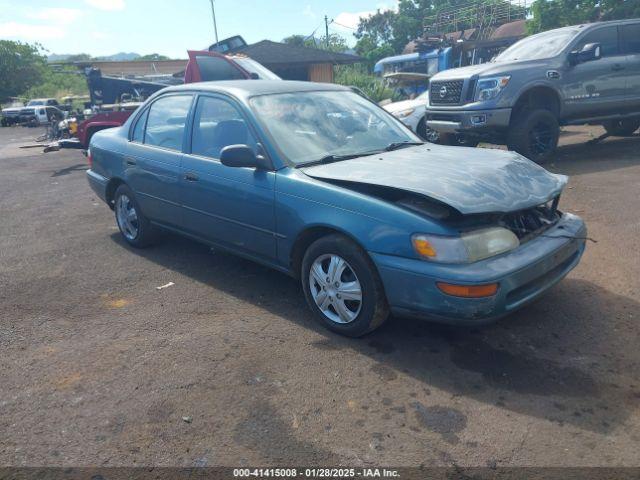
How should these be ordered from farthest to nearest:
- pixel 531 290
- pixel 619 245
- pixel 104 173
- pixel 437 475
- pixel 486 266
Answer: pixel 104 173
pixel 619 245
pixel 531 290
pixel 486 266
pixel 437 475

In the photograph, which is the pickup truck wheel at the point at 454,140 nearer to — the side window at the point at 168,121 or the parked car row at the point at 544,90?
the parked car row at the point at 544,90

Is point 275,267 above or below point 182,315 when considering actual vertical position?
above

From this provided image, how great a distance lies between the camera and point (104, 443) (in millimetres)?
2635

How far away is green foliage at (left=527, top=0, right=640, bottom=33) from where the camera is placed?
66.5 feet

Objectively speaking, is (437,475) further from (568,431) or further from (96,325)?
(96,325)

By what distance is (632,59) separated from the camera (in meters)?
8.99

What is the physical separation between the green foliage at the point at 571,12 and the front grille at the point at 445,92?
49.3ft

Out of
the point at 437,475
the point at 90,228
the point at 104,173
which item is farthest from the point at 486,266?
the point at 90,228

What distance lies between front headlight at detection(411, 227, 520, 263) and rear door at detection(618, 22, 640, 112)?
764 centimetres

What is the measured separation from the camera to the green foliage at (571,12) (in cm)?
2028

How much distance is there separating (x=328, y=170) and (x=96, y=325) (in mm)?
2053

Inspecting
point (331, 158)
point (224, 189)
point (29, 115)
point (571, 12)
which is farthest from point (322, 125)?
point (29, 115)

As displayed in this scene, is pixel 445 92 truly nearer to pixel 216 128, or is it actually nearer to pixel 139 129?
pixel 139 129

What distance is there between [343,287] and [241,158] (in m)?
1.18
